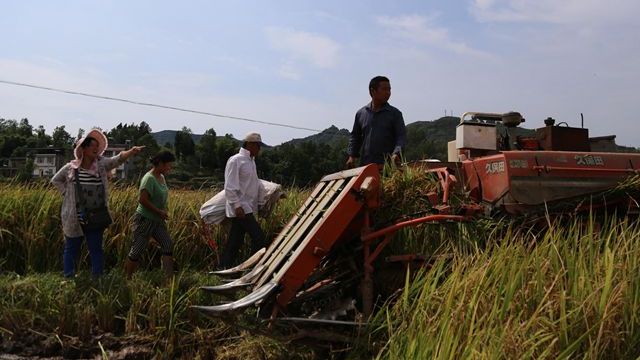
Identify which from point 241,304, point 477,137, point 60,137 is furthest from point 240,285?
point 60,137

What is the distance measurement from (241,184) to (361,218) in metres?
2.21

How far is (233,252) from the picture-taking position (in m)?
6.10

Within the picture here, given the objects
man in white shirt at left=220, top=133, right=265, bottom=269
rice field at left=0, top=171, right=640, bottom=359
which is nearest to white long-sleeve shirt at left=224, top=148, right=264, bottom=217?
man in white shirt at left=220, top=133, right=265, bottom=269

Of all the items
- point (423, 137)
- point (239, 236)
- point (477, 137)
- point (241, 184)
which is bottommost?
point (239, 236)

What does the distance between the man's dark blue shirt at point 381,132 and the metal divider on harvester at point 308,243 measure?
3.86 feet

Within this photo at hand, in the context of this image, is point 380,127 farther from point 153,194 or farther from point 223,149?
point 223,149

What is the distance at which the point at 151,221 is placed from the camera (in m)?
6.05

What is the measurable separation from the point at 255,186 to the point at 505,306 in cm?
384

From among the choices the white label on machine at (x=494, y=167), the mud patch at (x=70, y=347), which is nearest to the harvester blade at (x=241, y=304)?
the mud patch at (x=70, y=347)

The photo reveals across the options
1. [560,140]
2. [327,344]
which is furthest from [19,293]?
[560,140]

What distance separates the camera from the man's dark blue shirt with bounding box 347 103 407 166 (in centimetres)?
557

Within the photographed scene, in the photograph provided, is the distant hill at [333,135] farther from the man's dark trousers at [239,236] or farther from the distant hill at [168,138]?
the distant hill at [168,138]

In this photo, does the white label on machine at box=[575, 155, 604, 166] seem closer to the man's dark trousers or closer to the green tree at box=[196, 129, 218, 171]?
the man's dark trousers

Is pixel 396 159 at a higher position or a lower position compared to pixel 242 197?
higher
